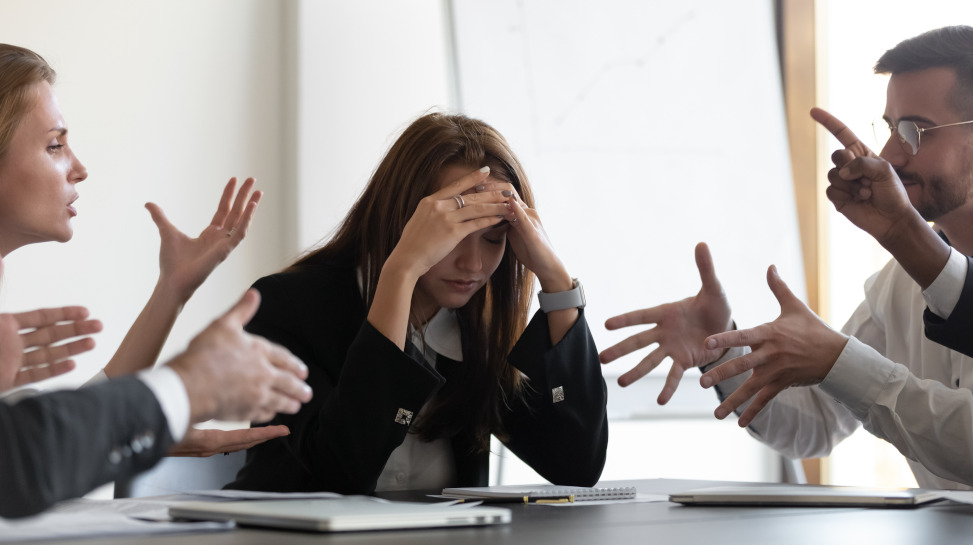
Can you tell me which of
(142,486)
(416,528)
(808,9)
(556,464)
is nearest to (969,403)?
(556,464)

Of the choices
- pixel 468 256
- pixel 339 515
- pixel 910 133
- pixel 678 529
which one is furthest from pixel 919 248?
pixel 339 515

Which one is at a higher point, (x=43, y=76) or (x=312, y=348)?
(x=43, y=76)

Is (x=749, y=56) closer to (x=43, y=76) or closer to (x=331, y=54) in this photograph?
(x=331, y=54)

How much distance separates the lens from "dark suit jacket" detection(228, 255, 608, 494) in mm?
1443

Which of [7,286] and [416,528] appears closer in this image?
[416,528]

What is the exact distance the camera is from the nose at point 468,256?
66.4 inches

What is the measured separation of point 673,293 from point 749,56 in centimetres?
85

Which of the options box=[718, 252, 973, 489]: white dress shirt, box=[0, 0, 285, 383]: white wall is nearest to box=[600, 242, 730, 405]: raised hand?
box=[718, 252, 973, 489]: white dress shirt

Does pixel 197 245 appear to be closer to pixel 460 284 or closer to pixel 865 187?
pixel 460 284

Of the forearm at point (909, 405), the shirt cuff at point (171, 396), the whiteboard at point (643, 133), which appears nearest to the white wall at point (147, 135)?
the whiteboard at point (643, 133)

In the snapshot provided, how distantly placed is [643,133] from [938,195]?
1.16m

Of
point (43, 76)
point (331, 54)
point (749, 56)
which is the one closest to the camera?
point (43, 76)

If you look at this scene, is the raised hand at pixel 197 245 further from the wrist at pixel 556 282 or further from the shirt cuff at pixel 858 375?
the shirt cuff at pixel 858 375

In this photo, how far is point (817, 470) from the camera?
345 centimetres
